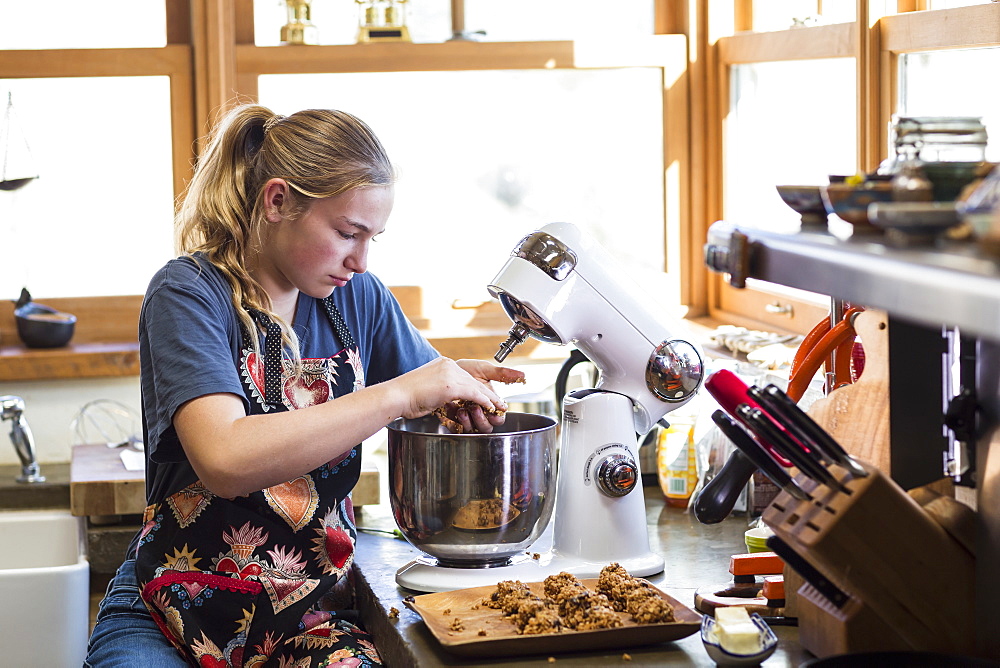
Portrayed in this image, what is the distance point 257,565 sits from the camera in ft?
5.44

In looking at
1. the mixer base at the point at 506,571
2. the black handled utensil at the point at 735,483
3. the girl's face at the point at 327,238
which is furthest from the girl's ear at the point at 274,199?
the black handled utensil at the point at 735,483

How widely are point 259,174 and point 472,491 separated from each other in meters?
0.59

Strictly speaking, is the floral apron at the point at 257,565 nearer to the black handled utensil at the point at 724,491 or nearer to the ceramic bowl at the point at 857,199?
the black handled utensil at the point at 724,491

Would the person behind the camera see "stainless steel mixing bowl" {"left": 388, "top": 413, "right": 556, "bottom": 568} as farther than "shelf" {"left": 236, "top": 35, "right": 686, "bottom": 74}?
No

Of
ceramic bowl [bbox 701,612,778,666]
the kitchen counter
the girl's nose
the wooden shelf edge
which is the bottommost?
the kitchen counter

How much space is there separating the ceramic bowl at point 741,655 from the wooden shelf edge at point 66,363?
70.1 inches

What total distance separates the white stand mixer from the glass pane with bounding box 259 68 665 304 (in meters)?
1.32

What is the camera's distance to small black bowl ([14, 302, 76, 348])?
2723 mm

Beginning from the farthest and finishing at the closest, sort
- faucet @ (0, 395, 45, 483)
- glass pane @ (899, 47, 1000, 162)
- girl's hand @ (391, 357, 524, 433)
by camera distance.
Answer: faucet @ (0, 395, 45, 483) < glass pane @ (899, 47, 1000, 162) < girl's hand @ (391, 357, 524, 433)

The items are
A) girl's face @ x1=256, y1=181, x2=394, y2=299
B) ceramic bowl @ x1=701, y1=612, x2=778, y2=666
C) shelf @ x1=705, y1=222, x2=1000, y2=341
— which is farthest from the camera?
girl's face @ x1=256, y1=181, x2=394, y2=299

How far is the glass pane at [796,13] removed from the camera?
8.18 feet

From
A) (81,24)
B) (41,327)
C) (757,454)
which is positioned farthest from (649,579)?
(81,24)

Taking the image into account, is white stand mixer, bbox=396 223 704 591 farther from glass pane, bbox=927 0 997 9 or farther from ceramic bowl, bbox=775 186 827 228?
glass pane, bbox=927 0 997 9

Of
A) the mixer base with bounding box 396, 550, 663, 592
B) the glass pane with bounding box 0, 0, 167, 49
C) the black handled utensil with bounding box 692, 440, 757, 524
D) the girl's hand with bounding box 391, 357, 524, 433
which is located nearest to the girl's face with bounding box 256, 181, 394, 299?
the girl's hand with bounding box 391, 357, 524, 433
